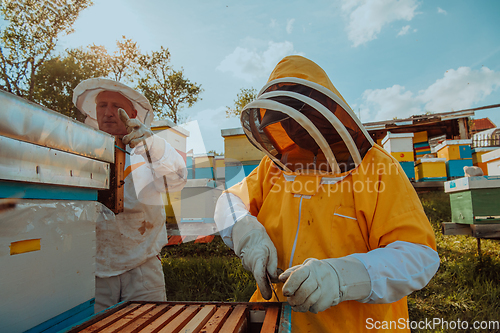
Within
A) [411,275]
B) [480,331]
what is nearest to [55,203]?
[411,275]

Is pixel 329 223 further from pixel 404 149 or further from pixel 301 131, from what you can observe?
pixel 404 149

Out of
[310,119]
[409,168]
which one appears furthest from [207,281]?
[409,168]

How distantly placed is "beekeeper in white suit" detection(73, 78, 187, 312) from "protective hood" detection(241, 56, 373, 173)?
0.77 meters

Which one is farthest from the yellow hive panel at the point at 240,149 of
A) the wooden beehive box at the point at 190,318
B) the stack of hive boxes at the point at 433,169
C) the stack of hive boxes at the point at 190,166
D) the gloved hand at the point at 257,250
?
the stack of hive boxes at the point at 433,169

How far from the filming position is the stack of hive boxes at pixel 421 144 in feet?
39.6

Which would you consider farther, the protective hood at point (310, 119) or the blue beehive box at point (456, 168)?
the blue beehive box at point (456, 168)

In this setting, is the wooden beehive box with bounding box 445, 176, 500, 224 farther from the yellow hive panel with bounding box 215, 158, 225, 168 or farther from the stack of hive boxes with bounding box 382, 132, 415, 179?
the yellow hive panel with bounding box 215, 158, 225, 168

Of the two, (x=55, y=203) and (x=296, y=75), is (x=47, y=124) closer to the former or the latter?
(x=55, y=203)

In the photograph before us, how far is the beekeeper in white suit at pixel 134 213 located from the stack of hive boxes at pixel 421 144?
12.8 m

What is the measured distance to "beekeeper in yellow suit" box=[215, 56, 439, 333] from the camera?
38.9 inches

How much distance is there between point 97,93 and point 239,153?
162 inches

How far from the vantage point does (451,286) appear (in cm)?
348

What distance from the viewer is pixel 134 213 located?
195 cm

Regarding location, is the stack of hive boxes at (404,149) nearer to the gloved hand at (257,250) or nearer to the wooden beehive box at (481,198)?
the wooden beehive box at (481,198)
